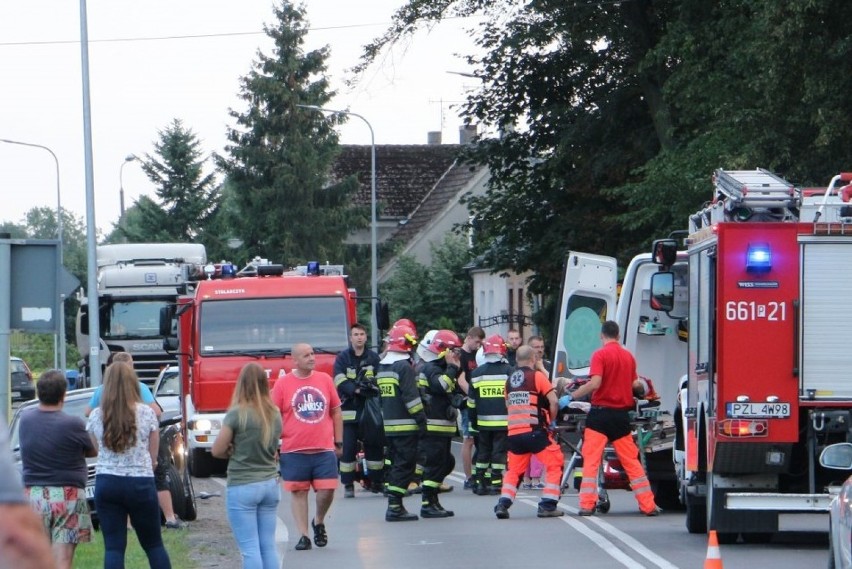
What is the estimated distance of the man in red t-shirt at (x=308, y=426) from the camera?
12297mm

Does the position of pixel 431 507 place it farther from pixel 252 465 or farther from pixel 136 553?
pixel 252 465

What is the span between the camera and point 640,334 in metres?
17.4

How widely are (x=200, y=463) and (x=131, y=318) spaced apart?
10.2m

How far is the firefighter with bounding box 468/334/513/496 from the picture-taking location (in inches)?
691

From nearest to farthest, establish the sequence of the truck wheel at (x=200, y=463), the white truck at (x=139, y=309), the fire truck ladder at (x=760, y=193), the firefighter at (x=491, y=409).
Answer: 1. the fire truck ladder at (x=760, y=193)
2. the firefighter at (x=491, y=409)
3. the truck wheel at (x=200, y=463)
4. the white truck at (x=139, y=309)

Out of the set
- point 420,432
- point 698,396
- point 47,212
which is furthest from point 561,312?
point 47,212

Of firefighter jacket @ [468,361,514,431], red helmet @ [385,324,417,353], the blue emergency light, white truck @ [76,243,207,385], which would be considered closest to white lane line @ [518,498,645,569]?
red helmet @ [385,324,417,353]

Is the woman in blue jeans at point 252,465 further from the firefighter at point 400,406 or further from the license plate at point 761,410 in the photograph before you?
the firefighter at point 400,406

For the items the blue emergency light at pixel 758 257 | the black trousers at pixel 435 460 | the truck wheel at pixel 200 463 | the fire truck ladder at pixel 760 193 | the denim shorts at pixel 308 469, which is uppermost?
the fire truck ladder at pixel 760 193

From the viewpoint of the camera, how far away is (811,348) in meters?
11.9

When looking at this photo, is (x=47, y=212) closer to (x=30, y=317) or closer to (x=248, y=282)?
(x=248, y=282)

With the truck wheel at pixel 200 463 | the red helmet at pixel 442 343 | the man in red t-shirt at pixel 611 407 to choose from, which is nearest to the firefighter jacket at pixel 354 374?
the red helmet at pixel 442 343

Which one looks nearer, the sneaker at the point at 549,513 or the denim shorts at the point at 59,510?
the denim shorts at the point at 59,510

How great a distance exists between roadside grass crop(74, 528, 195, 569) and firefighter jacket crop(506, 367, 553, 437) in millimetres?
3337
